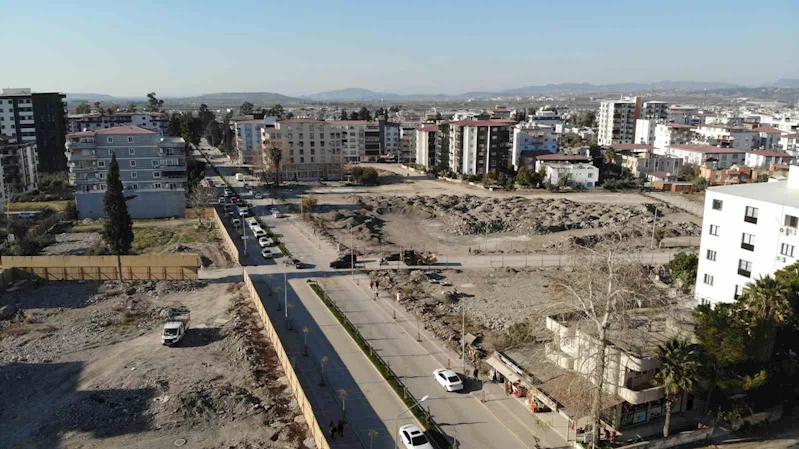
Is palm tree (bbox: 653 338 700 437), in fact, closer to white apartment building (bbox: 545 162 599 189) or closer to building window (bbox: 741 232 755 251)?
building window (bbox: 741 232 755 251)

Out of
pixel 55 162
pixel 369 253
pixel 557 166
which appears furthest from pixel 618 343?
pixel 55 162

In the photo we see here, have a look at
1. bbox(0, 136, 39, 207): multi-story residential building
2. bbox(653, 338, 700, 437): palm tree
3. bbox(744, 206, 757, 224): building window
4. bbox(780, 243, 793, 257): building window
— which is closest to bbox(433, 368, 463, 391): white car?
bbox(653, 338, 700, 437): palm tree

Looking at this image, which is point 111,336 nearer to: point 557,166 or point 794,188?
point 794,188

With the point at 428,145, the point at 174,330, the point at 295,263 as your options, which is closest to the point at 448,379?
the point at 174,330

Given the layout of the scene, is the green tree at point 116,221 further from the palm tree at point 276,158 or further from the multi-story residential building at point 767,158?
the multi-story residential building at point 767,158

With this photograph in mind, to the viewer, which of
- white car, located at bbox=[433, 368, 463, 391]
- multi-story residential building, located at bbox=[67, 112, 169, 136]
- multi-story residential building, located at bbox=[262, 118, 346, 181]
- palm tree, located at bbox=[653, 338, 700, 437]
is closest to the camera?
palm tree, located at bbox=[653, 338, 700, 437]

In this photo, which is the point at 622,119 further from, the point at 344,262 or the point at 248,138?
the point at 344,262
